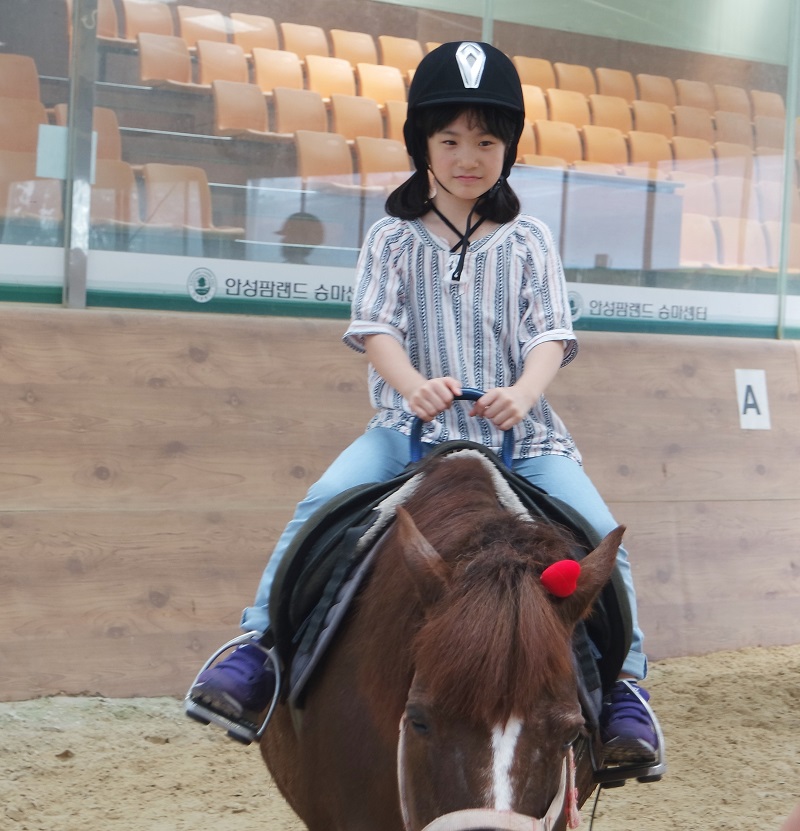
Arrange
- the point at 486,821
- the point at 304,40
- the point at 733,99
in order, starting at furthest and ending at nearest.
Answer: the point at 733,99 < the point at 304,40 < the point at 486,821

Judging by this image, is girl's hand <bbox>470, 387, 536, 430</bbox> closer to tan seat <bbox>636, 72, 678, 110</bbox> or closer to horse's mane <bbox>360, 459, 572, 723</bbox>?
horse's mane <bbox>360, 459, 572, 723</bbox>

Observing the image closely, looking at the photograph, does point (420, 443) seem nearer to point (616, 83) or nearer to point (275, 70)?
point (275, 70)

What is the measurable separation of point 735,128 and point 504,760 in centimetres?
539

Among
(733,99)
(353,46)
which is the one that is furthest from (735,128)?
(353,46)

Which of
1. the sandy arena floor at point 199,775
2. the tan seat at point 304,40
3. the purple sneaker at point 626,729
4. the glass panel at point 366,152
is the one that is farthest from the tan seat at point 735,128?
the purple sneaker at point 626,729

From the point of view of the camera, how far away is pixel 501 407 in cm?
203

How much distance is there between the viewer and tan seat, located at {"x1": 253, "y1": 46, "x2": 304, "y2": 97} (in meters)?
4.85

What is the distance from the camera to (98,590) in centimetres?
394

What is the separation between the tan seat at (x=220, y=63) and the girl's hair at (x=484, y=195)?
2627mm

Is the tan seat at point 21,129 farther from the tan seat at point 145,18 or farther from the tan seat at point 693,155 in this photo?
the tan seat at point 693,155

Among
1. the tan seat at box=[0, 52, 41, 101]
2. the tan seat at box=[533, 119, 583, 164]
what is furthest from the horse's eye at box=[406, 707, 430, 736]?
the tan seat at box=[533, 119, 583, 164]

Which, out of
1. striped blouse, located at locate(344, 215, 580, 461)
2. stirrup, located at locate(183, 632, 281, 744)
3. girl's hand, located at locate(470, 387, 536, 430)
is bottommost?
stirrup, located at locate(183, 632, 281, 744)

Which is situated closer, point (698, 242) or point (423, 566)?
point (423, 566)

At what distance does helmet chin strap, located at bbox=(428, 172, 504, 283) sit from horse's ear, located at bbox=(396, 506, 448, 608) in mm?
899
